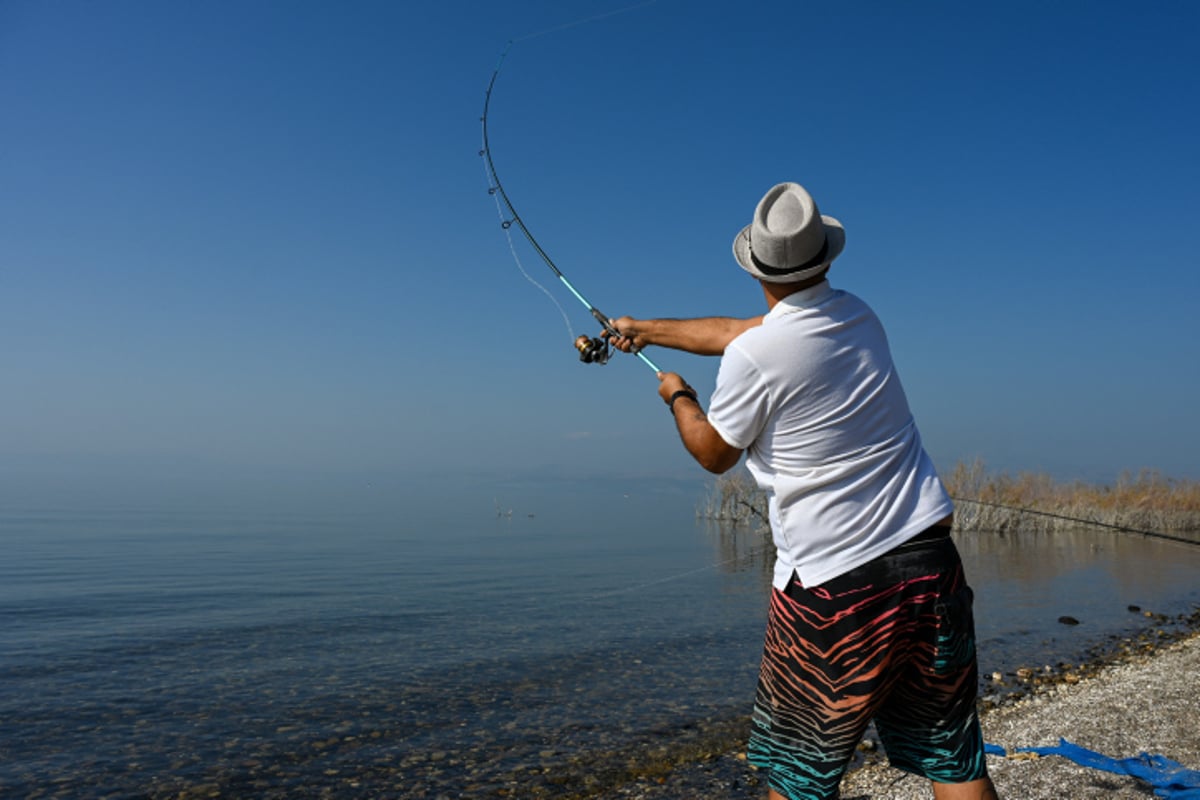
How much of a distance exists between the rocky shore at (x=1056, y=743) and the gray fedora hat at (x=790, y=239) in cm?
297

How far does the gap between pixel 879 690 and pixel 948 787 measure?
0.43 m

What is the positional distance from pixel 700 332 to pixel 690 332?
50 mm

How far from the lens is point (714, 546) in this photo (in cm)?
2378

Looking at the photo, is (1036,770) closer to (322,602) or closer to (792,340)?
(792,340)

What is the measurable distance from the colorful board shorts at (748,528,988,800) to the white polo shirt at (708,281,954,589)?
76 mm

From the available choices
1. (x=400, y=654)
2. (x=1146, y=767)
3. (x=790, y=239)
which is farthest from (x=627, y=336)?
(x=400, y=654)

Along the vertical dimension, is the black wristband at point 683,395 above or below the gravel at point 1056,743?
above

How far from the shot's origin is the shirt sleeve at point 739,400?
2270 millimetres

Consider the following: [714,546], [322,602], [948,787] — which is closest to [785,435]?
[948,787]

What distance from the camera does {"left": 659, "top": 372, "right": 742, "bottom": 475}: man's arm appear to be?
2389 mm

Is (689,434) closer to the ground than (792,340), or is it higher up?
closer to the ground

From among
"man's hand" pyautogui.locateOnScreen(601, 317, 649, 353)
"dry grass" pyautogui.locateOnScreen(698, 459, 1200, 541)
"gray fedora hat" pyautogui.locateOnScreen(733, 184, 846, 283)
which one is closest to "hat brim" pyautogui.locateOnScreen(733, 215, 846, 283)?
"gray fedora hat" pyautogui.locateOnScreen(733, 184, 846, 283)

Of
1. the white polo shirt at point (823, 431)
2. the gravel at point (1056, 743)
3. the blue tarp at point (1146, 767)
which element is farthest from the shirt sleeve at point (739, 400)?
the blue tarp at point (1146, 767)

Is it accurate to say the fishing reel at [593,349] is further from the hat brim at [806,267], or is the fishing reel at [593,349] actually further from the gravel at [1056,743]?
the gravel at [1056,743]
